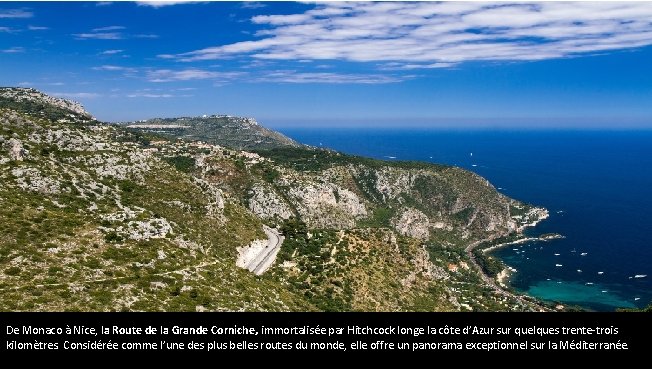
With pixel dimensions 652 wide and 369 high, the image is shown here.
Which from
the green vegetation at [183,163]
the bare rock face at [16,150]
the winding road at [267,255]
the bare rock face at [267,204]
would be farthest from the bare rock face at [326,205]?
the bare rock face at [16,150]

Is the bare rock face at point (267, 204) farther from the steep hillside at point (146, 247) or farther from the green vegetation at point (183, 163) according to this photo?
the steep hillside at point (146, 247)

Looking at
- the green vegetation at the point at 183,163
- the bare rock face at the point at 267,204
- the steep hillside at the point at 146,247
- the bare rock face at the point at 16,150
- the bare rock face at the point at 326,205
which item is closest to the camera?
the steep hillside at the point at 146,247

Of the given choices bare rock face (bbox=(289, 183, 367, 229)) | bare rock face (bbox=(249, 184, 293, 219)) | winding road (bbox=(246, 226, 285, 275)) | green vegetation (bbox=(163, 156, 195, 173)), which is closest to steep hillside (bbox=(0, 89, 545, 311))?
winding road (bbox=(246, 226, 285, 275))

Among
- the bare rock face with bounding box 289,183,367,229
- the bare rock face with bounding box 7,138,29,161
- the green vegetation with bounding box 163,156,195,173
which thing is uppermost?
the bare rock face with bounding box 7,138,29,161

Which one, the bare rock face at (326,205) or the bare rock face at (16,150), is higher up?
the bare rock face at (16,150)

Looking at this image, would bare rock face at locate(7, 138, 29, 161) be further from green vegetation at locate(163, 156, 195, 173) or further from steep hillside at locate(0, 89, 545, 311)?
green vegetation at locate(163, 156, 195, 173)

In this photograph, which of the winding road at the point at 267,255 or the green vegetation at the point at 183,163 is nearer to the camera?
the winding road at the point at 267,255
